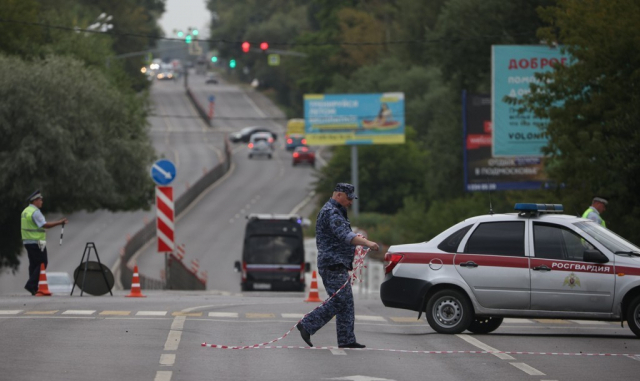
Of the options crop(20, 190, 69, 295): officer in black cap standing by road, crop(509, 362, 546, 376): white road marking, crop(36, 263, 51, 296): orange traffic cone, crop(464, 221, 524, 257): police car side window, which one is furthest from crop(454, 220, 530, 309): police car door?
crop(36, 263, 51, 296): orange traffic cone

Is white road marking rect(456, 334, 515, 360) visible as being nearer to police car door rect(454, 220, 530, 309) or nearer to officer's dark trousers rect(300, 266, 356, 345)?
police car door rect(454, 220, 530, 309)

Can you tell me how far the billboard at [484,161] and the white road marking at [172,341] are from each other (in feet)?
92.6

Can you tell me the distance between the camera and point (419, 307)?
54.4 ft

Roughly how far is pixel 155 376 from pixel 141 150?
30.8m

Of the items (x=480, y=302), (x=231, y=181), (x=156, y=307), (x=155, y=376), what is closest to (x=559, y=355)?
(x=480, y=302)

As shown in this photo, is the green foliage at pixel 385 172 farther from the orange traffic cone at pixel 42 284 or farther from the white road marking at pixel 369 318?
the white road marking at pixel 369 318

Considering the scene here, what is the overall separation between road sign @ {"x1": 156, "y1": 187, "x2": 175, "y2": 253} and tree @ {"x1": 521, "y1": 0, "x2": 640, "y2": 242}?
926 centimetres

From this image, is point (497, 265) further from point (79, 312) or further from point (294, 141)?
point (294, 141)

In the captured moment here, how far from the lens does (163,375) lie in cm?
1196

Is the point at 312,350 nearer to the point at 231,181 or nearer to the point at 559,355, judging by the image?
the point at 559,355

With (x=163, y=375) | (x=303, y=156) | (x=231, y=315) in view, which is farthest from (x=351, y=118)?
(x=163, y=375)

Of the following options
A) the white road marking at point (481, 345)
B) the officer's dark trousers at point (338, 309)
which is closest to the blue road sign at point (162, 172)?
the white road marking at point (481, 345)

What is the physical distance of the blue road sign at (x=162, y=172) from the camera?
3212 cm

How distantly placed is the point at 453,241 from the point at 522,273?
947 millimetres
